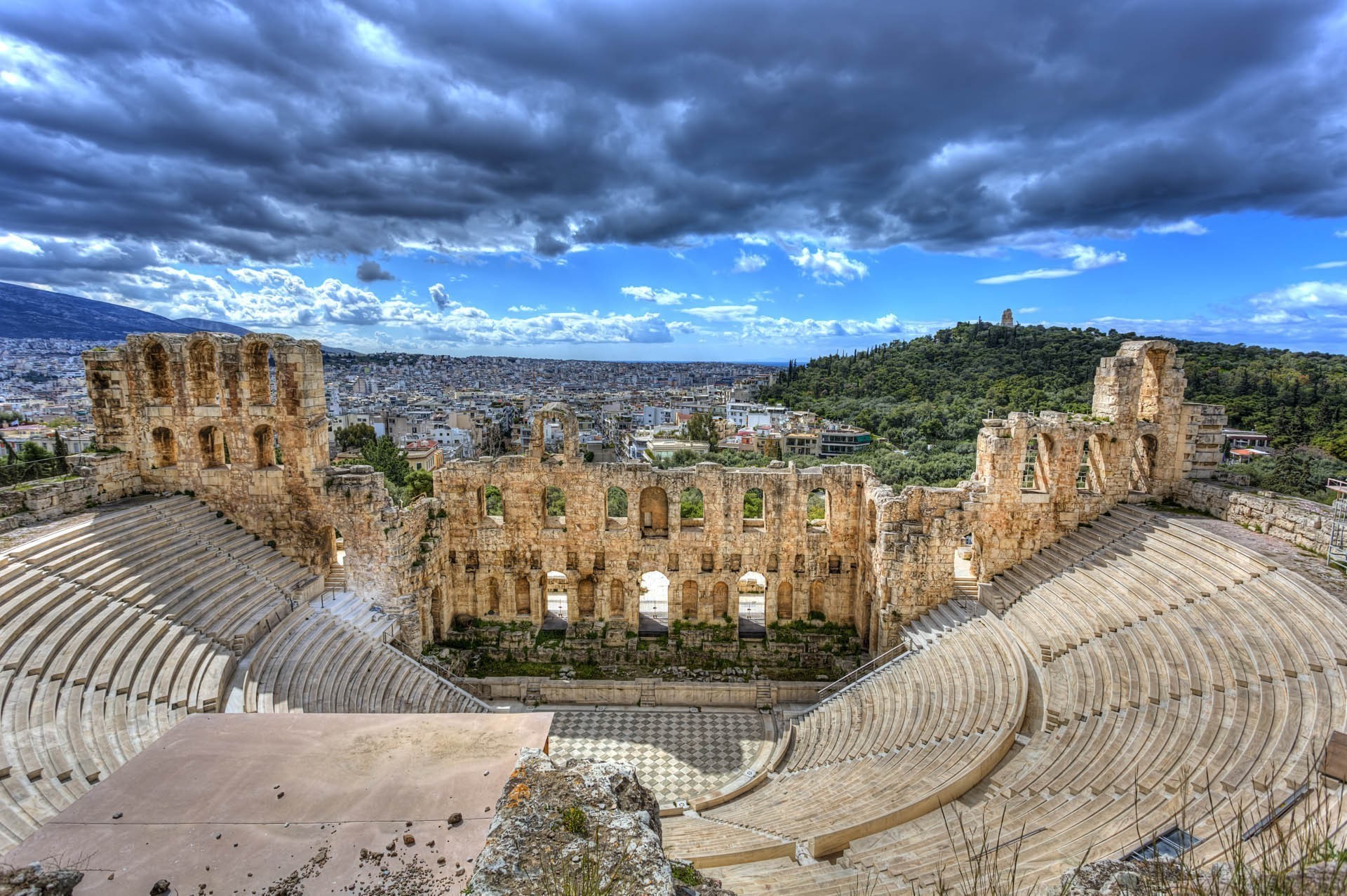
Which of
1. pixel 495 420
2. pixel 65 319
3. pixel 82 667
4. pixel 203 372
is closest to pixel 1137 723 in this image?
pixel 82 667

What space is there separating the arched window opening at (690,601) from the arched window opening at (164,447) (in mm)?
18354

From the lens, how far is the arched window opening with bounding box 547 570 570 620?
2798cm

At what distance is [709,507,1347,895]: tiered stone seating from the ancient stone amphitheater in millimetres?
74

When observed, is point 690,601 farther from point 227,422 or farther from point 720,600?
point 227,422

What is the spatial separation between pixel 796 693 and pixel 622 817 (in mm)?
17919

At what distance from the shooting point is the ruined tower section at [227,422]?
21.5m

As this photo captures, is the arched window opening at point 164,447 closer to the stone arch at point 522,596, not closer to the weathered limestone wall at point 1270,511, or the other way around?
the stone arch at point 522,596

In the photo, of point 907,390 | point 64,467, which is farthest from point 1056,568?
point 907,390

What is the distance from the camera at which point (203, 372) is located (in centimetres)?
2238

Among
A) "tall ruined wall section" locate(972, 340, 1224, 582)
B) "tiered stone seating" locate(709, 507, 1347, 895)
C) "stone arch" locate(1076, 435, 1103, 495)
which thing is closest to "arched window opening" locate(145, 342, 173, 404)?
"tiered stone seating" locate(709, 507, 1347, 895)

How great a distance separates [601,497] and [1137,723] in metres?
17.4

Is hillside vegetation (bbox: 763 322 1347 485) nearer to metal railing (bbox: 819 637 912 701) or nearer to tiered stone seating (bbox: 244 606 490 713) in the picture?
metal railing (bbox: 819 637 912 701)

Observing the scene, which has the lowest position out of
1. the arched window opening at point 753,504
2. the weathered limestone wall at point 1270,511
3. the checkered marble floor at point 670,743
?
the checkered marble floor at point 670,743

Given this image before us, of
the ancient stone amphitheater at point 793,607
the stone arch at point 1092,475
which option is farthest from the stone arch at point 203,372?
the stone arch at point 1092,475
